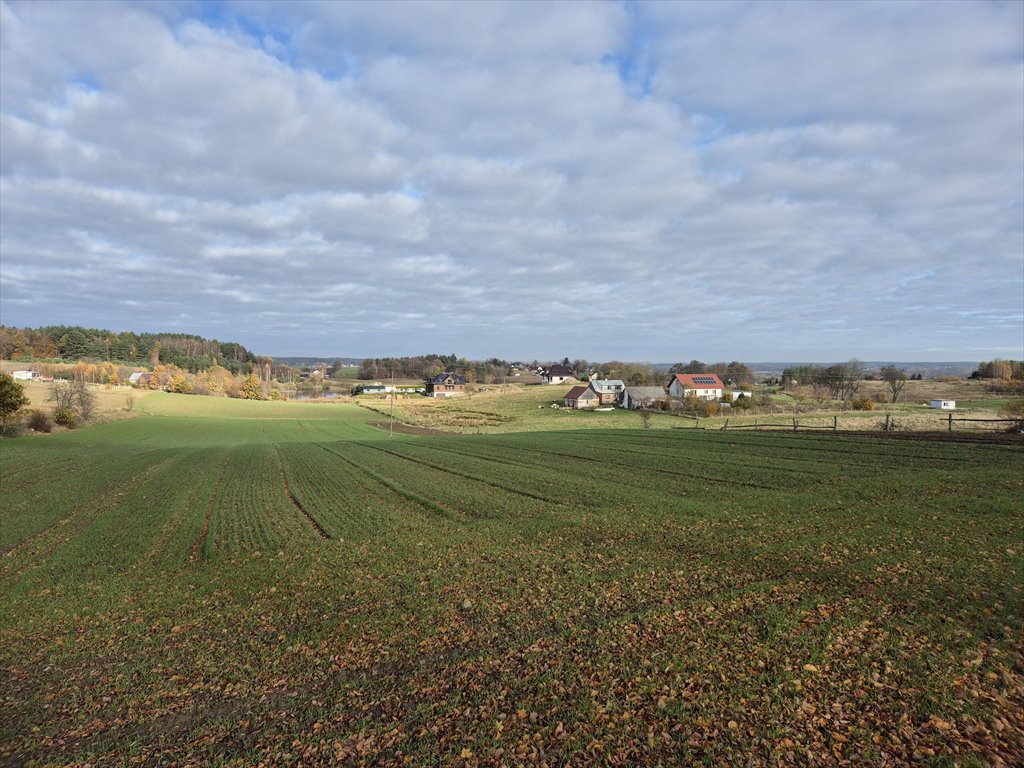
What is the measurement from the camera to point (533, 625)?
1098 cm

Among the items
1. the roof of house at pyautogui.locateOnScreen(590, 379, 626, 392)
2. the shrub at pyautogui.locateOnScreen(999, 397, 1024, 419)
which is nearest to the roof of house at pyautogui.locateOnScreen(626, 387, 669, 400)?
the roof of house at pyautogui.locateOnScreen(590, 379, 626, 392)

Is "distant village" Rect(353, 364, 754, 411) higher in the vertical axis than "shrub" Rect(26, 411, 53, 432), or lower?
higher

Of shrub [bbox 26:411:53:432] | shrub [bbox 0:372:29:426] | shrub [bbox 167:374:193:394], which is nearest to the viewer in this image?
shrub [bbox 0:372:29:426]

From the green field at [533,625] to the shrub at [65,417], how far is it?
5484 cm

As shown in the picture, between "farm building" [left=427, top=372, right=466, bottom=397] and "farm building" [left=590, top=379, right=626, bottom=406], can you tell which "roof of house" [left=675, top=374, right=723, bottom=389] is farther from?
"farm building" [left=427, top=372, right=466, bottom=397]

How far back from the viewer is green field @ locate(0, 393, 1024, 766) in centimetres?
742

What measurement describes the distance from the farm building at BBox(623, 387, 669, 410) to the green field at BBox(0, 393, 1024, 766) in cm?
7290

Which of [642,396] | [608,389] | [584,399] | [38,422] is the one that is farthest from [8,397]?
[608,389]

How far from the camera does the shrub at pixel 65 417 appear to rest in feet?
225

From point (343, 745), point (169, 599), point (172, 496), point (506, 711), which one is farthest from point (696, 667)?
point (172, 496)

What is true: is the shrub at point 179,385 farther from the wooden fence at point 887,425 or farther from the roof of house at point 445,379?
the wooden fence at point 887,425

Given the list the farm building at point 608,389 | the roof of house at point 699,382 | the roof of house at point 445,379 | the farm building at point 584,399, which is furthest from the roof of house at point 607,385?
the roof of house at point 445,379

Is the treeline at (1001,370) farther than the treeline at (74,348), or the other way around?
the treeline at (74,348)

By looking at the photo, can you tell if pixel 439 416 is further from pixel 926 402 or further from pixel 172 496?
pixel 926 402
